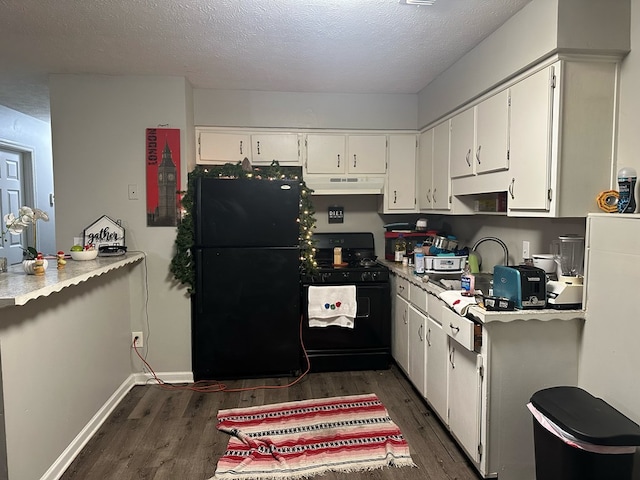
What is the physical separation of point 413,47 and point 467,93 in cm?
49

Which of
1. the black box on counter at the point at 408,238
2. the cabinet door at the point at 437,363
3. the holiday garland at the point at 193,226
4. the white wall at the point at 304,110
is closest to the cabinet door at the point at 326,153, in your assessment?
the white wall at the point at 304,110

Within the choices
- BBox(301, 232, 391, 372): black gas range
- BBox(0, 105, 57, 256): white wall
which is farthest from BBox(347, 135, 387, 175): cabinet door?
BBox(0, 105, 57, 256): white wall

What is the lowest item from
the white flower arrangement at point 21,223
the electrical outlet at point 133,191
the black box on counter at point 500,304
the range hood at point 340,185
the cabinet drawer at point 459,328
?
the cabinet drawer at point 459,328

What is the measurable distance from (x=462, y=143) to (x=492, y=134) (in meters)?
0.43

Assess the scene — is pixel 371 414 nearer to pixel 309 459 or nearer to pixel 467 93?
pixel 309 459

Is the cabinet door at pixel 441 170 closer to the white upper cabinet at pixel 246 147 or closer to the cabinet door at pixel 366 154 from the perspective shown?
the cabinet door at pixel 366 154

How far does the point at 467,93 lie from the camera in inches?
109

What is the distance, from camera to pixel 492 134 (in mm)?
2480

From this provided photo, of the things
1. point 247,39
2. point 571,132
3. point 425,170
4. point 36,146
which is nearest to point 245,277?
point 247,39

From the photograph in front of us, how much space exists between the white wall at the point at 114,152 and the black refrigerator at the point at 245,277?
0.34m

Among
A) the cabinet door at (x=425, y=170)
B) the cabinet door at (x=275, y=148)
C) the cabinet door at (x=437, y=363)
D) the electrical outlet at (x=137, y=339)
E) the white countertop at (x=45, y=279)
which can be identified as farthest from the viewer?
the cabinet door at (x=275, y=148)

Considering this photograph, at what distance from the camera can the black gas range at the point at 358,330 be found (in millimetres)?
3396

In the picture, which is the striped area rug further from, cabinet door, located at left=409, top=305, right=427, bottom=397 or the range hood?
the range hood

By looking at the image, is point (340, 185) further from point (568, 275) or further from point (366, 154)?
point (568, 275)
